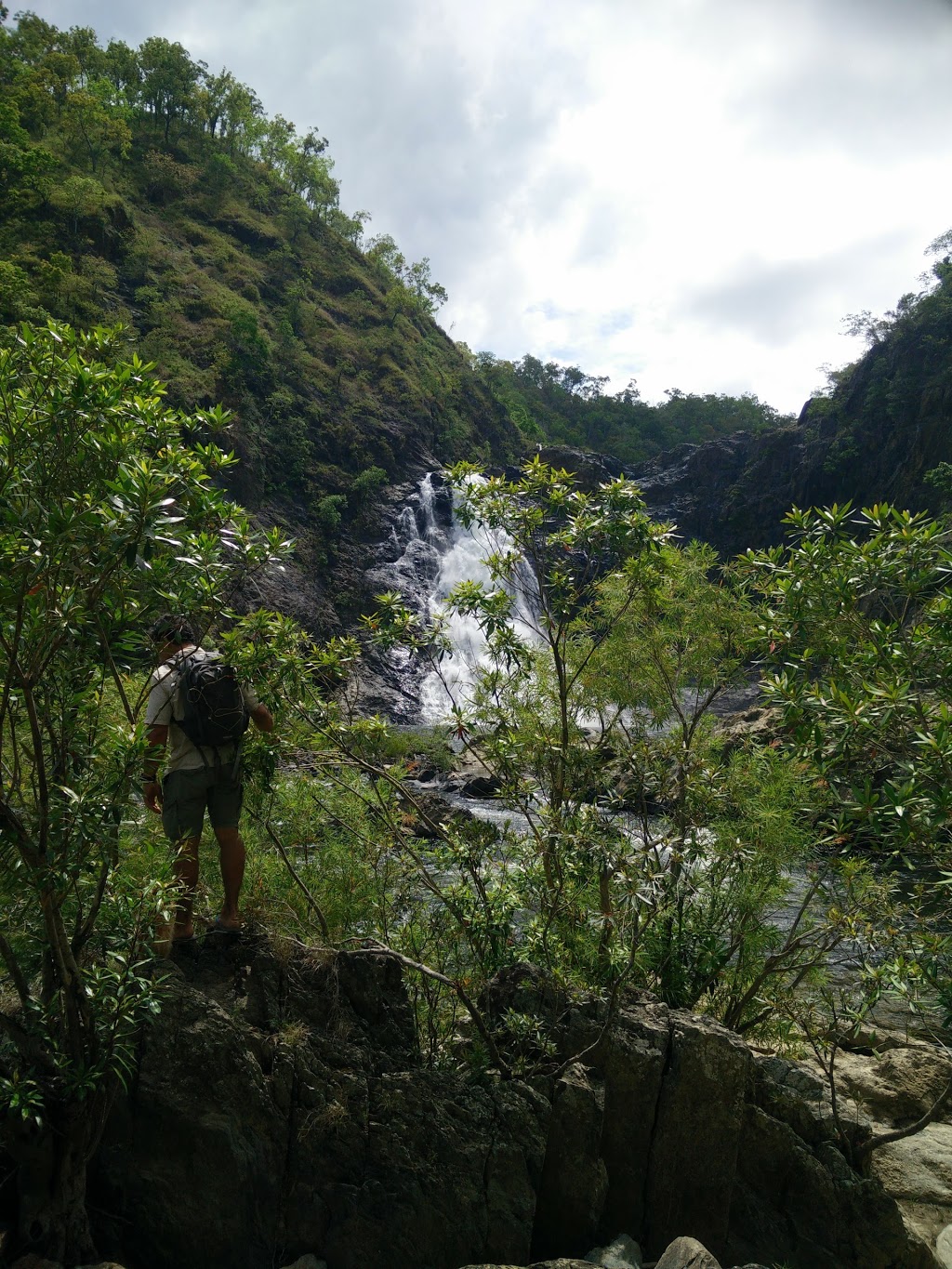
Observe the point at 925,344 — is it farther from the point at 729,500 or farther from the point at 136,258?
the point at 136,258

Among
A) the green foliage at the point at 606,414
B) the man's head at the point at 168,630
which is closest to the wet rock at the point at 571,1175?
the man's head at the point at 168,630

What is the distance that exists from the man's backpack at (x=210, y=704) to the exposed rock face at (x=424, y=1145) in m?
1.07

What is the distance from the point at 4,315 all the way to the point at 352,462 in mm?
17485

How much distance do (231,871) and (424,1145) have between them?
5.19 feet

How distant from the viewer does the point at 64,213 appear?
36.0 m

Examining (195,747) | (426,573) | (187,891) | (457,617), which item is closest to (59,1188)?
(187,891)

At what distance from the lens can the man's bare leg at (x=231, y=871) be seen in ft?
13.2

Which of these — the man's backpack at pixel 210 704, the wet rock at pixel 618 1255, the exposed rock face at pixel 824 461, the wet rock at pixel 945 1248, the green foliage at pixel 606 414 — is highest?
the green foliage at pixel 606 414

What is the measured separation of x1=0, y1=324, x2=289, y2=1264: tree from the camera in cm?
281

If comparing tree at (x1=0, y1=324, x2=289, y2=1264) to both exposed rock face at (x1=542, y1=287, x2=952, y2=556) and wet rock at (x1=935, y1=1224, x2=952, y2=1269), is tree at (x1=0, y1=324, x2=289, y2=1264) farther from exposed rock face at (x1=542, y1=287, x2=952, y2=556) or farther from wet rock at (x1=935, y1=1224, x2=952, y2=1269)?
exposed rock face at (x1=542, y1=287, x2=952, y2=556)

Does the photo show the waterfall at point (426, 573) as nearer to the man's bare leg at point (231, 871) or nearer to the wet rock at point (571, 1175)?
the man's bare leg at point (231, 871)

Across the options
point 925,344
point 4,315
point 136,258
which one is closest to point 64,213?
point 136,258

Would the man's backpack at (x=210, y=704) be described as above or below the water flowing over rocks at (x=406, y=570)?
below

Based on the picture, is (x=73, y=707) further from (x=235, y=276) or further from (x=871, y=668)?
(x=235, y=276)
